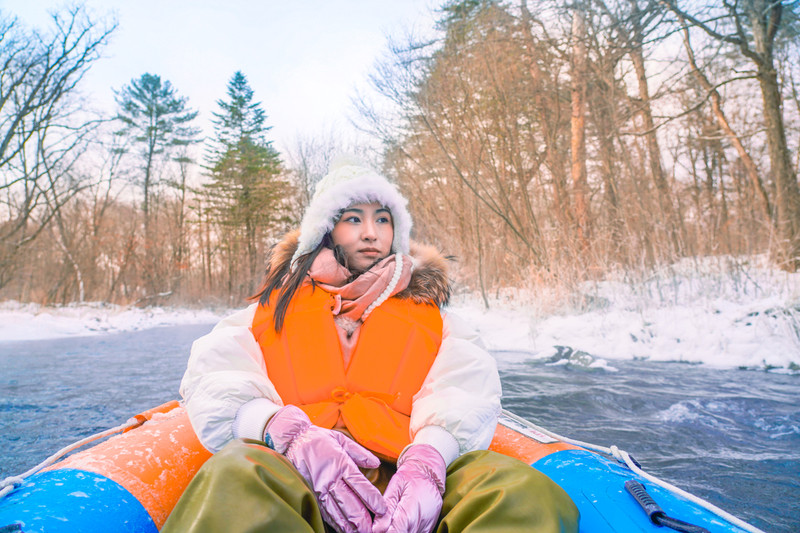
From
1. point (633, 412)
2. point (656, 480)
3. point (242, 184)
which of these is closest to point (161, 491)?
point (656, 480)

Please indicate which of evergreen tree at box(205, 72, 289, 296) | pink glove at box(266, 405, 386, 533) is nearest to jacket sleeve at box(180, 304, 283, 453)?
pink glove at box(266, 405, 386, 533)

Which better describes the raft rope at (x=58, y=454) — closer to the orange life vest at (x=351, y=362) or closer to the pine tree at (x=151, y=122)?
the orange life vest at (x=351, y=362)

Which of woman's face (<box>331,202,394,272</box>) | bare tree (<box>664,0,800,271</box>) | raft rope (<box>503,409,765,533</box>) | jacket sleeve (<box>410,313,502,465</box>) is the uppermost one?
bare tree (<box>664,0,800,271</box>)

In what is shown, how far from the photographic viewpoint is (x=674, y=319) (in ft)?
18.0

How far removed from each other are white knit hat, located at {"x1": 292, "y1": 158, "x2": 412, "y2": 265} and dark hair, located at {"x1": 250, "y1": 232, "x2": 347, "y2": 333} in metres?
0.06

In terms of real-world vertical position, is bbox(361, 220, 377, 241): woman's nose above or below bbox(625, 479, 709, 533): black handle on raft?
above

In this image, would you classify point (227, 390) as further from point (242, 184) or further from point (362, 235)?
point (242, 184)

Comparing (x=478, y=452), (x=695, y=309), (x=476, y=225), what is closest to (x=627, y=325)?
(x=695, y=309)

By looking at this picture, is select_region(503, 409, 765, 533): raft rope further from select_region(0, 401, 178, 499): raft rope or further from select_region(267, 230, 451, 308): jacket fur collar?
select_region(0, 401, 178, 499): raft rope

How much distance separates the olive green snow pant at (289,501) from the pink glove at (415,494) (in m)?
0.06

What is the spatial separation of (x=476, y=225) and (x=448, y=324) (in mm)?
8058

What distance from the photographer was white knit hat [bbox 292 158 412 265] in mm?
2234

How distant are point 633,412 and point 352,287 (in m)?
2.64

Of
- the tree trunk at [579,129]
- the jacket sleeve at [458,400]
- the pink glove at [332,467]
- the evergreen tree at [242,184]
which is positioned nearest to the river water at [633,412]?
the jacket sleeve at [458,400]
